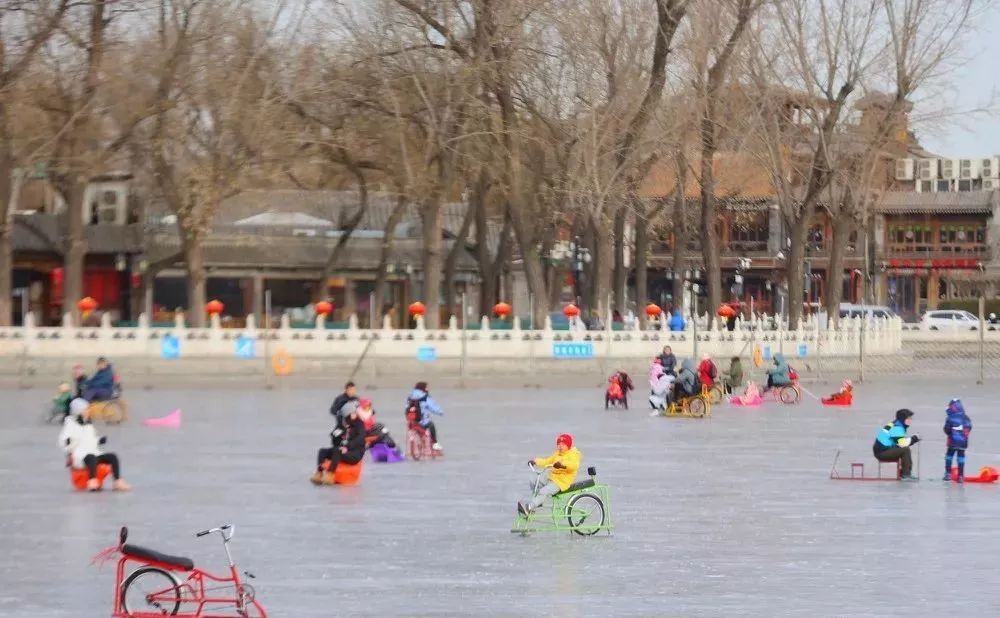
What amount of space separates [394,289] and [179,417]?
37840 millimetres

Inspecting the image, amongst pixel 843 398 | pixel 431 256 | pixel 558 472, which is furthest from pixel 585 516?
pixel 431 256

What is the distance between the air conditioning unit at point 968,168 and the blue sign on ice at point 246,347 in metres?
79.6

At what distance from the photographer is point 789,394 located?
43.4m

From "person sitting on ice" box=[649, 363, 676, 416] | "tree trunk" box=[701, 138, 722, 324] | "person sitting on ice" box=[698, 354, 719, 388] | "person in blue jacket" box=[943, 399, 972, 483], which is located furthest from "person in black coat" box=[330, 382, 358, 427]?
"tree trunk" box=[701, 138, 722, 324]

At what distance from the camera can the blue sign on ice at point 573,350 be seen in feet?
178

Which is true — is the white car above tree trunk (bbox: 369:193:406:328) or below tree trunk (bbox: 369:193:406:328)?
below

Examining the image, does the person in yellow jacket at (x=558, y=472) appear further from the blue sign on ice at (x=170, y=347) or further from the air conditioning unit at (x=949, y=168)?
the air conditioning unit at (x=949, y=168)

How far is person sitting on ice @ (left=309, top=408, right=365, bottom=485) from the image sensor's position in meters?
22.8

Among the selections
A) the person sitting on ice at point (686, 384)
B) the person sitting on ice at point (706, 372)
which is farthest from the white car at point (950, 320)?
the person sitting on ice at point (686, 384)

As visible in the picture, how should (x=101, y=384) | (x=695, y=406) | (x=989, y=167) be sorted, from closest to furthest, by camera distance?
1. (x=101, y=384)
2. (x=695, y=406)
3. (x=989, y=167)

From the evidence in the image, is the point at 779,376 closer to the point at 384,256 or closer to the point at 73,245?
the point at 73,245

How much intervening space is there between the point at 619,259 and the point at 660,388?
29978 mm

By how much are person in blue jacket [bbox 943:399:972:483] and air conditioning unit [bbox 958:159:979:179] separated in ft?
331

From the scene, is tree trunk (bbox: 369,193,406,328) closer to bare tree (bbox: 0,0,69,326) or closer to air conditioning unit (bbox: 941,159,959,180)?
bare tree (bbox: 0,0,69,326)
